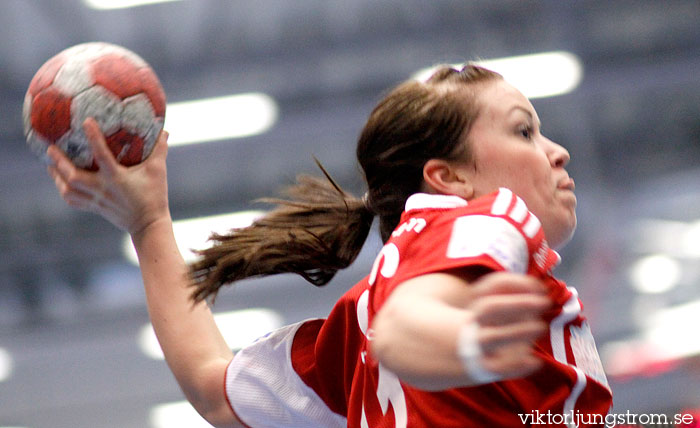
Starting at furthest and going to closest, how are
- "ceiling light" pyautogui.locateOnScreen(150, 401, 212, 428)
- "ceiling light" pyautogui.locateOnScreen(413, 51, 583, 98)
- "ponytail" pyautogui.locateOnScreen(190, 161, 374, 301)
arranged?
"ceiling light" pyautogui.locateOnScreen(150, 401, 212, 428) < "ceiling light" pyautogui.locateOnScreen(413, 51, 583, 98) < "ponytail" pyautogui.locateOnScreen(190, 161, 374, 301)

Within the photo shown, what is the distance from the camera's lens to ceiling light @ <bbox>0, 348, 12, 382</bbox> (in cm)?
1145

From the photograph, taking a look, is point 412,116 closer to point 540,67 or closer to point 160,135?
point 160,135

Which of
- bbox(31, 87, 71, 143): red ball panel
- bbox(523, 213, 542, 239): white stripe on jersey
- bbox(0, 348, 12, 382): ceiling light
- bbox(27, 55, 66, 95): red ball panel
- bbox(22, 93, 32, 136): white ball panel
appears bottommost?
bbox(0, 348, 12, 382): ceiling light

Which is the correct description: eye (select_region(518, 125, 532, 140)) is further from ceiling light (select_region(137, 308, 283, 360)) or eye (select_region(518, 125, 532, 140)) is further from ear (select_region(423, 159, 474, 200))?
ceiling light (select_region(137, 308, 283, 360))

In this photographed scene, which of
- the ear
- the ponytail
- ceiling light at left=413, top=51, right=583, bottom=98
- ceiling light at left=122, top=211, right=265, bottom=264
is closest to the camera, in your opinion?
the ear

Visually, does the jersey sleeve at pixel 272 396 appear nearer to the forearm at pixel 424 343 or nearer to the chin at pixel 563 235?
the chin at pixel 563 235

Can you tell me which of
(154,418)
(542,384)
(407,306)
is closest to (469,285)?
(407,306)

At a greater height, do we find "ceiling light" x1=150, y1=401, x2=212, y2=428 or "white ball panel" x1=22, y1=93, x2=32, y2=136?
"white ball panel" x1=22, y1=93, x2=32, y2=136

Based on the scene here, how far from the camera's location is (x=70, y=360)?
38.3 feet

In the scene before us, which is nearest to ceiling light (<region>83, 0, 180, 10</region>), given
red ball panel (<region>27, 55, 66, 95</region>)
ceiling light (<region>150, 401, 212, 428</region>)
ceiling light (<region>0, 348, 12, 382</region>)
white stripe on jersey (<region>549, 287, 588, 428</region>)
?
red ball panel (<region>27, 55, 66, 95</region>)

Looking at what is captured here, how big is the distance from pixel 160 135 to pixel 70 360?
10780mm

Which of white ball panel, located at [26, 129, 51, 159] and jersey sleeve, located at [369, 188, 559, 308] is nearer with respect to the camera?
jersey sleeve, located at [369, 188, 559, 308]

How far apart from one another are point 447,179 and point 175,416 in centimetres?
1259

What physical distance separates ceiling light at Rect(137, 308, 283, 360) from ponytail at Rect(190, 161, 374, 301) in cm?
973
